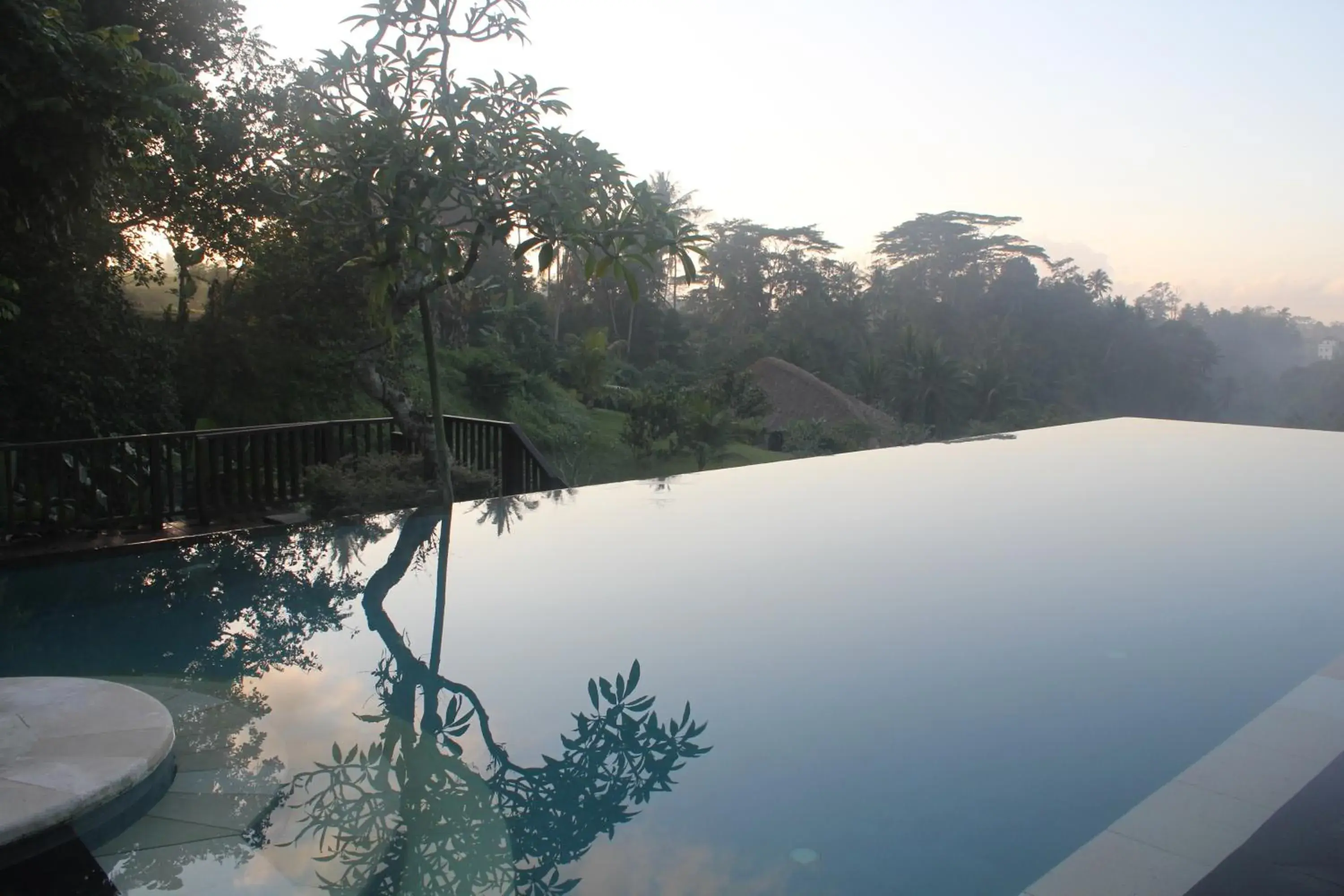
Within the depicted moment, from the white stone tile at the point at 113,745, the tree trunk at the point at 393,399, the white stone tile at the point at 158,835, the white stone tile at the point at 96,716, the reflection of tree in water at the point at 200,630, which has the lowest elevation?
the white stone tile at the point at 158,835

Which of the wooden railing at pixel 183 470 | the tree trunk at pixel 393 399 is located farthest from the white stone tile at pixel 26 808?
the tree trunk at pixel 393 399

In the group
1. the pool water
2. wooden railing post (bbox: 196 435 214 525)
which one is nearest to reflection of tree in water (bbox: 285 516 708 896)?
the pool water

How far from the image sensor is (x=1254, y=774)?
102 inches

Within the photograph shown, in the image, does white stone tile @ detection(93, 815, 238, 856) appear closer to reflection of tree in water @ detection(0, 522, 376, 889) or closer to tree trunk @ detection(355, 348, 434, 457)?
reflection of tree in water @ detection(0, 522, 376, 889)

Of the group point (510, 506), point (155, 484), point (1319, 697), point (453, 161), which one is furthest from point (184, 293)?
point (1319, 697)

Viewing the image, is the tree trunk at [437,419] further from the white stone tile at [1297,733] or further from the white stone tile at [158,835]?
the white stone tile at [1297,733]

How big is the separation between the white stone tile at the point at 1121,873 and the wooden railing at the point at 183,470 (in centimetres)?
516

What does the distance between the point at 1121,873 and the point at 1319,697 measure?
1649 mm

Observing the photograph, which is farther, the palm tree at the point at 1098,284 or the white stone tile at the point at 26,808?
the palm tree at the point at 1098,284

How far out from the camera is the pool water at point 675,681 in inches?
87.9

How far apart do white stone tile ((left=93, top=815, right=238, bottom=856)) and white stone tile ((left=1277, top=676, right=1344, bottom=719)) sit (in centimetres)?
320

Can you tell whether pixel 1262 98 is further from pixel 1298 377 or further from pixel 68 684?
pixel 1298 377

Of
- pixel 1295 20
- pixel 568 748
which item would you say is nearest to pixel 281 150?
pixel 568 748

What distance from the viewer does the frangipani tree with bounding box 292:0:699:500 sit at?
498 cm
